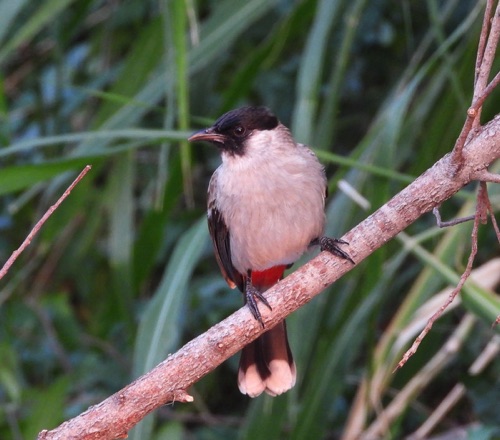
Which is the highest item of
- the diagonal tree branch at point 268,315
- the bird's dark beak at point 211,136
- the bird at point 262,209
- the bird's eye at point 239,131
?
the bird's dark beak at point 211,136

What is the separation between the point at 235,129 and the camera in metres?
2.54

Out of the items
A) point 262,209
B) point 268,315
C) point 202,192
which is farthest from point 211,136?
point 202,192

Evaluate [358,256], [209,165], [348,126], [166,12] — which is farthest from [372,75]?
[358,256]

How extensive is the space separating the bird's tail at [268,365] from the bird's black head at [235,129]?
1.23 feet

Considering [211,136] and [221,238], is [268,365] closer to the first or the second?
[221,238]

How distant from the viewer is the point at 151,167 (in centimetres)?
399

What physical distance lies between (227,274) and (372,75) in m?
1.56

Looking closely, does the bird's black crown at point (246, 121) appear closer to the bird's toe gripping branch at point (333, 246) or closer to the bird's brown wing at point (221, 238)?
the bird's brown wing at point (221, 238)

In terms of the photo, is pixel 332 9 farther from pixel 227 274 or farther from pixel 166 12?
pixel 227 274

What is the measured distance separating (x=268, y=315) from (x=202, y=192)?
95.0 inches

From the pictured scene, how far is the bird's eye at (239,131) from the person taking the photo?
8.32 ft

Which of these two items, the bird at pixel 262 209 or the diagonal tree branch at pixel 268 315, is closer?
the diagonal tree branch at pixel 268 315

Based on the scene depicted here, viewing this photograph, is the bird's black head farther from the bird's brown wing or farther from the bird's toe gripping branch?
the bird's toe gripping branch

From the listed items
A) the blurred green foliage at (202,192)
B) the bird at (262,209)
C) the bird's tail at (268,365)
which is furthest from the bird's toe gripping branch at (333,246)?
the bird's tail at (268,365)
